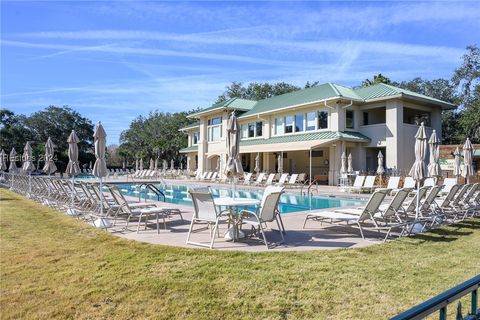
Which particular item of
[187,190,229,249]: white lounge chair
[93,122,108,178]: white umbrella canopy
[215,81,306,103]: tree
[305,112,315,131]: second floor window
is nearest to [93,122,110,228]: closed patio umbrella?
[93,122,108,178]: white umbrella canopy

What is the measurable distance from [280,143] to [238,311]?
85.0ft

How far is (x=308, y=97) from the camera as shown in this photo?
29750 mm

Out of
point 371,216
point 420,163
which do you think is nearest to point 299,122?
point 420,163

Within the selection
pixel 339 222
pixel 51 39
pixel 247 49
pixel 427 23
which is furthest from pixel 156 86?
pixel 339 222

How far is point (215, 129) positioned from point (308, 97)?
12537 millimetres

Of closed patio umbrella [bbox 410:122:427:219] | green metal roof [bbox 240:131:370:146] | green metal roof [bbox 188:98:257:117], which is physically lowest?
closed patio umbrella [bbox 410:122:427:219]

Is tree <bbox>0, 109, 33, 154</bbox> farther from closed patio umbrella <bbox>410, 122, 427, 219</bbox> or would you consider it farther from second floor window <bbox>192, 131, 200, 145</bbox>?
closed patio umbrella <bbox>410, 122, 427, 219</bbox>

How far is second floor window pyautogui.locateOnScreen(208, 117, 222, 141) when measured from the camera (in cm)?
3841

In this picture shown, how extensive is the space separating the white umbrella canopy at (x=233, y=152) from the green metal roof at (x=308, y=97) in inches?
745

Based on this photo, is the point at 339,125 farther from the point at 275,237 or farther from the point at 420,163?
the point at 275,237

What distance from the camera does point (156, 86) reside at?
3462 cm

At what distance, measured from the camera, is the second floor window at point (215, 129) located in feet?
126

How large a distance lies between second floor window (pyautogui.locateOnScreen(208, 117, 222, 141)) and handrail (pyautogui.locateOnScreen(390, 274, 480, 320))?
36.1m

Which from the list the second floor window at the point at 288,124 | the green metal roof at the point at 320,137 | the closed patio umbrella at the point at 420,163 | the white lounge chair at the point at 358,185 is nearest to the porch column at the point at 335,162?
the green metal roof at the point at 320,137
